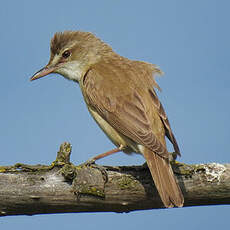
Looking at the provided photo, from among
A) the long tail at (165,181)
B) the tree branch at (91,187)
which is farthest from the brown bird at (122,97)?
the tree branch at (91,187)

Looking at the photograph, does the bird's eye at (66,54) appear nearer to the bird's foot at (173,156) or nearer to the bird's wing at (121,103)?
the bird's wing at (121,103)

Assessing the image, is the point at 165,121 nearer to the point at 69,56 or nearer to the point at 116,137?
the point at 116,137

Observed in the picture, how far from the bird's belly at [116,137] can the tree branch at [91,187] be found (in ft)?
1.56

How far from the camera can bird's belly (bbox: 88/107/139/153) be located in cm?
462

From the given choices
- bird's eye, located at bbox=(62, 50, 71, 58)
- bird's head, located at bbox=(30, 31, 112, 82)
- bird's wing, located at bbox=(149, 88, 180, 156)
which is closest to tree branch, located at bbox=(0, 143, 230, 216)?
bird's wing, located at bbox=(149, 88, 180, 156)

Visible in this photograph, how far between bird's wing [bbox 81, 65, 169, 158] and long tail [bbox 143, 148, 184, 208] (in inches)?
3.5

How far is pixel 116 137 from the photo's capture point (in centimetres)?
471

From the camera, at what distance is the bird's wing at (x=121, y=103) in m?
4.34

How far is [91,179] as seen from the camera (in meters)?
3.86

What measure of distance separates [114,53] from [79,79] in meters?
0.80

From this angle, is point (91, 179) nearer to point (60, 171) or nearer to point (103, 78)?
point (60, 171)

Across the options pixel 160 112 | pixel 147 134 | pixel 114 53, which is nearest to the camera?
pixel 147 134

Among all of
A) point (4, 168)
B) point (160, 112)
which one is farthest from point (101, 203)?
point (160, 112)

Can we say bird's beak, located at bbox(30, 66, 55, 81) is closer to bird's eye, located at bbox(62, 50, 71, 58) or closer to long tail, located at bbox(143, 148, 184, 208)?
bird's eye, located at bbox(62, 50, 71, 58)
